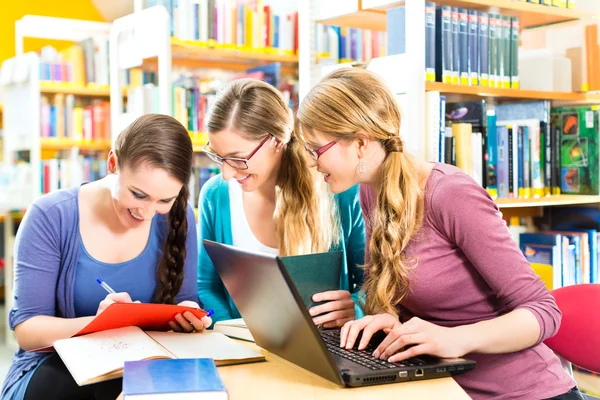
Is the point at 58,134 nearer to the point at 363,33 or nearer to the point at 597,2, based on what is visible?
the point at 363,33

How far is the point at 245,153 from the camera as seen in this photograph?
1.87 meters

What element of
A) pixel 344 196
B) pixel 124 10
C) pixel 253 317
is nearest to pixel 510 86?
pixel 344 196

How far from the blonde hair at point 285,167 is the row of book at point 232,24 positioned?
185cm

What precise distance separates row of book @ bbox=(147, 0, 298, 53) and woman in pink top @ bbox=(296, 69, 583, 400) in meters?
2.26

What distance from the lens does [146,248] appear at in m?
1.88

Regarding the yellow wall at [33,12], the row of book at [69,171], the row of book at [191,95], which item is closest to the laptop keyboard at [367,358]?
the row of book at [191,95]

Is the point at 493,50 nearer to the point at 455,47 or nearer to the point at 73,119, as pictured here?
the point at 455,47

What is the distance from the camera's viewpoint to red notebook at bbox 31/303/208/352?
141 cm

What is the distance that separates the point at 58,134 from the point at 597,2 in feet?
11.3

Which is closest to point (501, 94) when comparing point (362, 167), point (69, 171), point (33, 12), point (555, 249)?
point (555, 249)

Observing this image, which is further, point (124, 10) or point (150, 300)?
point (124, 10)

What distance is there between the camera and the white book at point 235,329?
1.58 metres

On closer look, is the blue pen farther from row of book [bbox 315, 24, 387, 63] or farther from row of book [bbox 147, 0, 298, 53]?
row of book [bbox 315, 24, 387, 63]

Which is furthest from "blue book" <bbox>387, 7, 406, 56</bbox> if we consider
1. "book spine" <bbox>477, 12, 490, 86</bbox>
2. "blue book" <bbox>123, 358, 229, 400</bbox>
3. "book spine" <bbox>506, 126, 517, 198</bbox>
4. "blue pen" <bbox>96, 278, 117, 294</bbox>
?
"blue book" <bbox>123, 358, 229, 400</bbox>
